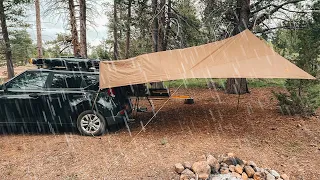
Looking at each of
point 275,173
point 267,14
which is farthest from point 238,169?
point 267,14

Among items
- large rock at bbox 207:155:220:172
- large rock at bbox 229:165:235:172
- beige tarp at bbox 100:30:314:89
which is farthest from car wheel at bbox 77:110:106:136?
large rock at bbox 229:165:235:172

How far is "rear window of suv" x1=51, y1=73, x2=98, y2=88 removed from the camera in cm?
657

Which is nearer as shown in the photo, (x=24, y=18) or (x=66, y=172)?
(x=66, y=172)

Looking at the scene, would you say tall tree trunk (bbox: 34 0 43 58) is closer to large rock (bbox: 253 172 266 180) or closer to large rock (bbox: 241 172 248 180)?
large rock (bbox: 241 172 248 180)

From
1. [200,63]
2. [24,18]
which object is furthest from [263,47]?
[24,18]

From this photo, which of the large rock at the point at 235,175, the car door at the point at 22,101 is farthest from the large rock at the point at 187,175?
the car door at the point at 22,101

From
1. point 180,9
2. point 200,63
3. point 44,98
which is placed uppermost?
point 180,9

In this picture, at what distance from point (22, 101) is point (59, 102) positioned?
866 mm

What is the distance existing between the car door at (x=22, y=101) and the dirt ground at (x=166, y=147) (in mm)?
434

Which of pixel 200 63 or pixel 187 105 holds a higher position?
pixel 200 63

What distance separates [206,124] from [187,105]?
8.48 feet

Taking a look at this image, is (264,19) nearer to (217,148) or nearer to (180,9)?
(180,9)

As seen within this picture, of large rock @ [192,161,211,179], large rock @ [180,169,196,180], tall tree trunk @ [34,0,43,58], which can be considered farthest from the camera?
tall tree trunk @ [34,0,43,58]

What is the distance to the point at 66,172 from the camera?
182 inches
